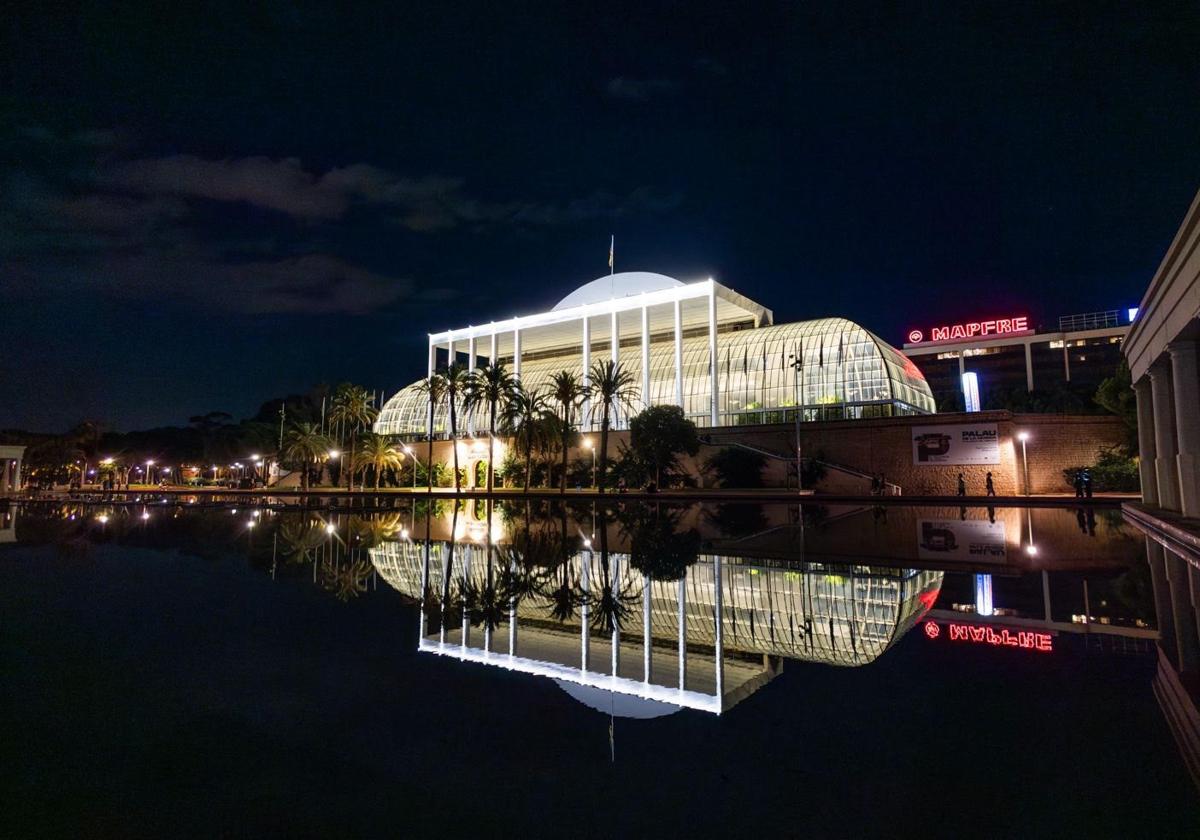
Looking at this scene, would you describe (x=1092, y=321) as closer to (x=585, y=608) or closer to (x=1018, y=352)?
(x=1018, y=352)

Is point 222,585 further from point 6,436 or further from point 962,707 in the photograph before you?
point 6,436

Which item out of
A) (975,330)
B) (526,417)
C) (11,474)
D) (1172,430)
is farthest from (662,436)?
(975,330)

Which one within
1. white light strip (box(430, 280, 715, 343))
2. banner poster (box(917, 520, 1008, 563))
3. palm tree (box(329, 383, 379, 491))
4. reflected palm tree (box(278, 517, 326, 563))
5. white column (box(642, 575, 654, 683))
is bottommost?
banner poster (box(917, 520, 1008, 563))

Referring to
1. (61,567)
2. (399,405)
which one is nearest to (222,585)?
(61,567)

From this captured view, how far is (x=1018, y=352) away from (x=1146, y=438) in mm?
109774

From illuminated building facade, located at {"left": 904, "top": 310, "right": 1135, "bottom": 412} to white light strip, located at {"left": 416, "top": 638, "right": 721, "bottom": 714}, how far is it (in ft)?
394

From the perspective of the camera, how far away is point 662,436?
48531mm

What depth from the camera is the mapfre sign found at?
404 feet

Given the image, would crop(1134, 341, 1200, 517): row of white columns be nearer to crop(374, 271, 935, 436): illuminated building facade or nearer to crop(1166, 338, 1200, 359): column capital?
crop(1166, 338, 1200, 359): column capital

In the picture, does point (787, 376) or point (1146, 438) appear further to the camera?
point (787, 376)

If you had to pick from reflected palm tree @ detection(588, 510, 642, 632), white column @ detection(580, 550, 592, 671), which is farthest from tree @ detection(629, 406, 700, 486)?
reflected palm tree @ detection(588, 510, 642, 632)

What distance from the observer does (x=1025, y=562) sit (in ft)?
46.9

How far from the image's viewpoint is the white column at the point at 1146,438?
93.8 feet

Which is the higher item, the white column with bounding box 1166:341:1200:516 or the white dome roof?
the white dome roof
